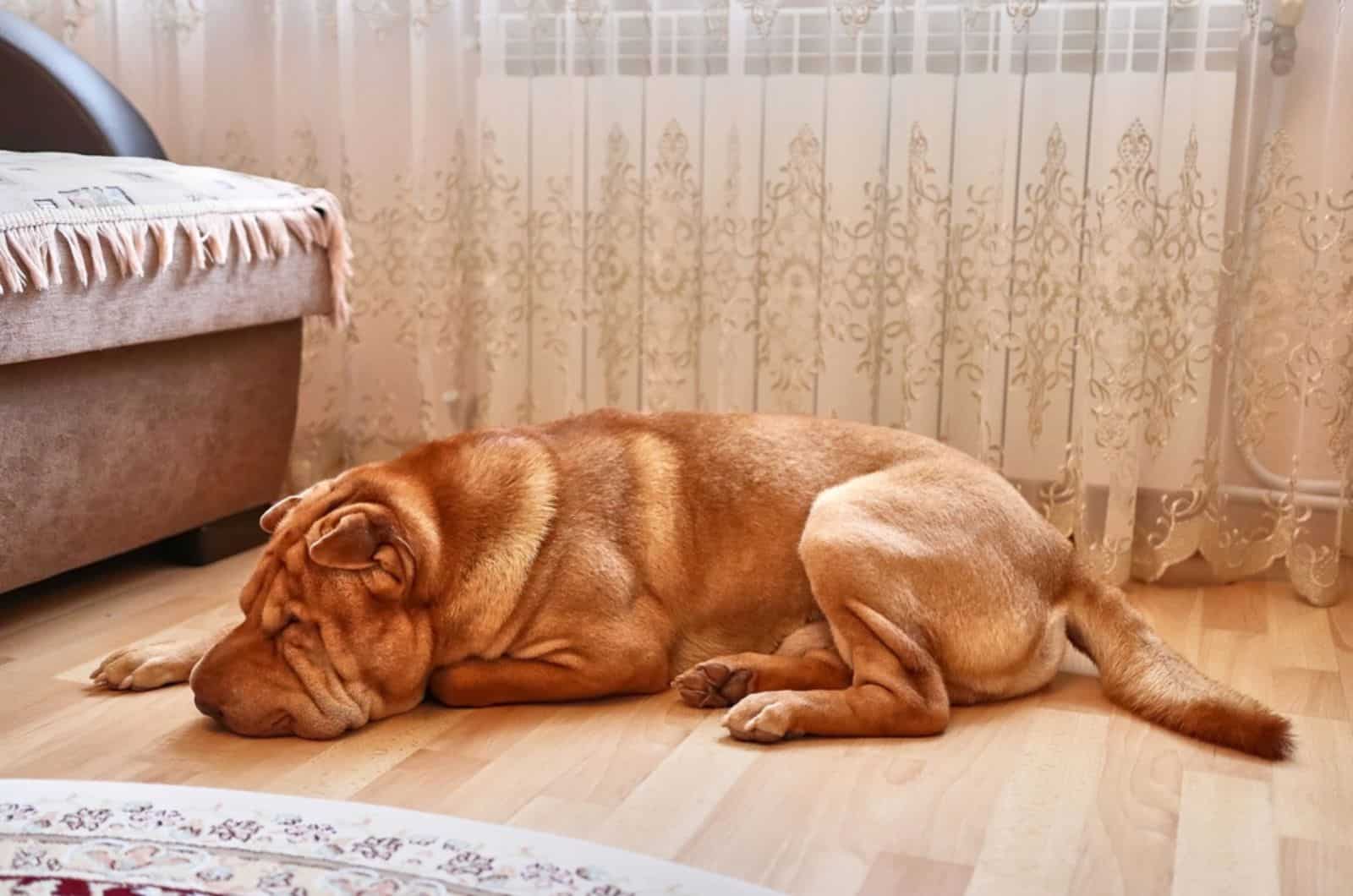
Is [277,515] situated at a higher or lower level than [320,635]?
higher

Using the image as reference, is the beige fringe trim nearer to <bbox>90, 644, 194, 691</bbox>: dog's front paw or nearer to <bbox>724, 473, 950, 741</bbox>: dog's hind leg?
<bbox>90, 644, 194, 691</bbox>: dog's front paw

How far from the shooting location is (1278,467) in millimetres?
2930

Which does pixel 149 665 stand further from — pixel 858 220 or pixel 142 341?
pixel 858 220

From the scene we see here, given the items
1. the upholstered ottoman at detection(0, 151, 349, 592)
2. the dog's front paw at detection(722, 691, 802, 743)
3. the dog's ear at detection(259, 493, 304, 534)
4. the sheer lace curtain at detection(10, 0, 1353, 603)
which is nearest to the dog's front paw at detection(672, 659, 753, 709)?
the dog's front paw at detection(722, 691, 802, 743)

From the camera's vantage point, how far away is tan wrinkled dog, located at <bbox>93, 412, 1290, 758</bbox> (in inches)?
80.8

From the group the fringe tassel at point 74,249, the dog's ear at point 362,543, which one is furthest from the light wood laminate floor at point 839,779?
the fringe tassel at point 74,249

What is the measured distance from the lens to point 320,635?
2.04 m

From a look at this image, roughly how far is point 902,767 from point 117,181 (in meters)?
1.62

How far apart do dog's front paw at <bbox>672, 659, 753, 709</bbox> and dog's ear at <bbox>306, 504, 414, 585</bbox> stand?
1.46 feet

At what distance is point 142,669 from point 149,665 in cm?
→ 1

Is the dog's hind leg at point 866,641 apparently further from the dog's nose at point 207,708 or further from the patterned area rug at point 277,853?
the dog's nose at point 207,708

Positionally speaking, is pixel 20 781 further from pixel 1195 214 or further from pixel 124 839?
pixel 1195 214

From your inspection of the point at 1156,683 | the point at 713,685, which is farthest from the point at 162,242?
the point at 1156,683

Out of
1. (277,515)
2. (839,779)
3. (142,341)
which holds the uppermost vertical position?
(142,341)
